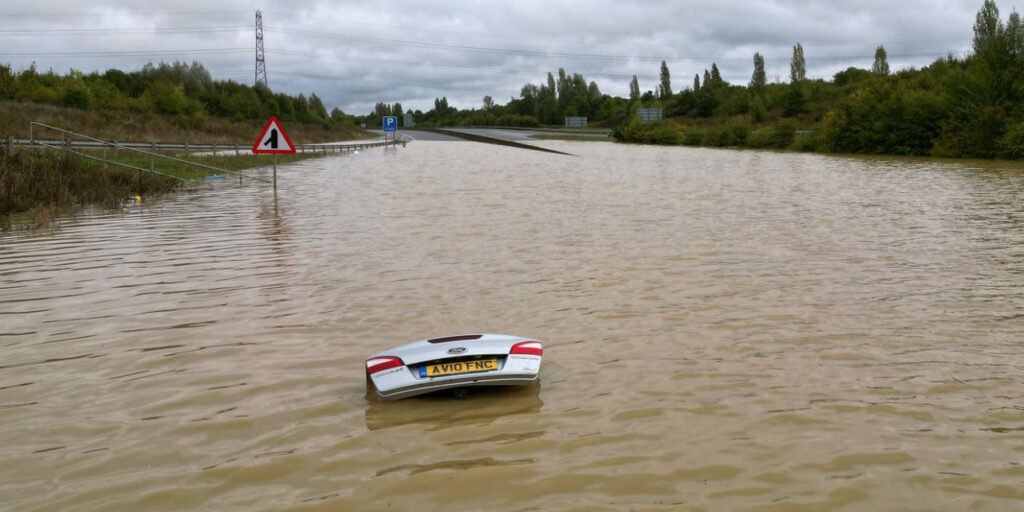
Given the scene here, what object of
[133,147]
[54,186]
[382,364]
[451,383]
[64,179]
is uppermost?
[133,147]

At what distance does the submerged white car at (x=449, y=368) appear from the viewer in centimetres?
612

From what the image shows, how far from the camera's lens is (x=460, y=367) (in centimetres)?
623

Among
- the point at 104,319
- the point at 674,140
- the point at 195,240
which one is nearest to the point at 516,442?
the point at 104,319

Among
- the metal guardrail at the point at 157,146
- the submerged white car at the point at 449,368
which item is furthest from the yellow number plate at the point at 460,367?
the metal guardrail at the point at 157,146

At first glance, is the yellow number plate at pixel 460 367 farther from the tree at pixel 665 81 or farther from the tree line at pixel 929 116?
the tree at pixel 665 81

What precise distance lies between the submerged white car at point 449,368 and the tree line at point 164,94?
6492cm

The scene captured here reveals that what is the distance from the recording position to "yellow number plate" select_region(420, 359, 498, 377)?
6.17 metres

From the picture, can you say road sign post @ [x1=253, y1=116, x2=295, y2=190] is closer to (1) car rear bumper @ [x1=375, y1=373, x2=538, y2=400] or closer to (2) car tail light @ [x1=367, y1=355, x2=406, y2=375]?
(2) car tail light @ [x1=367, y1=355, x2=406, y2=375]

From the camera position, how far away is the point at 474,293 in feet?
33.6

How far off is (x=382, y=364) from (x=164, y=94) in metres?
77.1

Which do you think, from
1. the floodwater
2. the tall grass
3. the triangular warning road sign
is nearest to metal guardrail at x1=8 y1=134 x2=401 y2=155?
the tall grass

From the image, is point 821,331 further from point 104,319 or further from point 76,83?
point 76,83

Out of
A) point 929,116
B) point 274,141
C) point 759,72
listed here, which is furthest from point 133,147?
point 759,72

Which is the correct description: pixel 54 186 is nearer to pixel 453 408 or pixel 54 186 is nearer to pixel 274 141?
pixel 274 141
